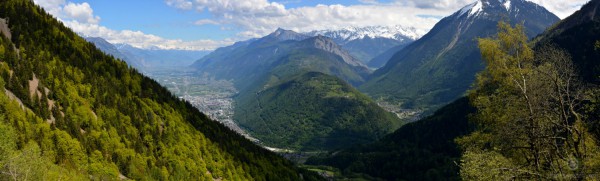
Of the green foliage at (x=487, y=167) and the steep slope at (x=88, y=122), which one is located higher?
the green foliage at (x=487, y=167)

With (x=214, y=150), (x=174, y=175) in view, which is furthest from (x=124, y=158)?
(x=214, y=150)

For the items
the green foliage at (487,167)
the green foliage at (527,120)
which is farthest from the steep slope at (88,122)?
the green foliage at (527,120)

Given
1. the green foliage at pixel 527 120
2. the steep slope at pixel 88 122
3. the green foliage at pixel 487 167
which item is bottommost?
the steep slope at pixel 88 122

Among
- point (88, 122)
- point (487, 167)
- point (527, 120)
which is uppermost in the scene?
point (527, 120)

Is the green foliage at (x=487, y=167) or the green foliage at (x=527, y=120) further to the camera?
the green foliage at (x=527, y=120)

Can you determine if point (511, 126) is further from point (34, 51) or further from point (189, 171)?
point (34, 51)

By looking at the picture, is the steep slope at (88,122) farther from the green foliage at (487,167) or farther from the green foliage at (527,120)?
the green foliage at (527,120)

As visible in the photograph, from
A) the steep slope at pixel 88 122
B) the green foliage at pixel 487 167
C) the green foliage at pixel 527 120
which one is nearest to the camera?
the green foliage at pixel 487 167

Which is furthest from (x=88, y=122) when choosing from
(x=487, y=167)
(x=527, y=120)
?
(x=527, y=120)

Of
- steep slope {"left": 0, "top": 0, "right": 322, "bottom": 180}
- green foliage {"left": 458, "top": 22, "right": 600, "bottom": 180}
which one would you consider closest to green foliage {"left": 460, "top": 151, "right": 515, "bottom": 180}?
green foliage {"left": 458, "top": 22, "right": 600, "bottom": 180}

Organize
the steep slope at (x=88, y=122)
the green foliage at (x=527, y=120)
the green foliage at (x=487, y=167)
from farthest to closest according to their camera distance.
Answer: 1. the steep slope at (x=88, y=122)
2. the green foliage at (x=527, y=120)
3. the green foliage at (x=487, y=167)

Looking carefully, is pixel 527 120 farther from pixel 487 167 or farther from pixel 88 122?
pixel 88 122
